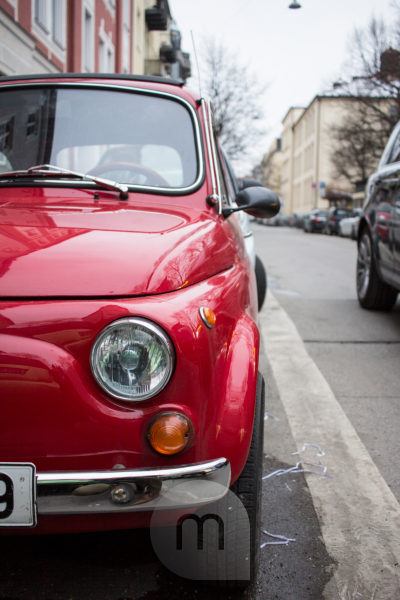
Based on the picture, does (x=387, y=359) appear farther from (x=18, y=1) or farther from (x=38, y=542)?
(x=18, y=1)

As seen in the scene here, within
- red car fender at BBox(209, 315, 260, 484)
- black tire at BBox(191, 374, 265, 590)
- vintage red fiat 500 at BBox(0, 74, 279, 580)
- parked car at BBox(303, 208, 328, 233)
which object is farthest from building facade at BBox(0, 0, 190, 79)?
parked car at BBox(303, 208, 328, 233)

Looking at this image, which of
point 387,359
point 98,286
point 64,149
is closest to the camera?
point 98,286

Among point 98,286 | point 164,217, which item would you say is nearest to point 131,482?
point 98,286

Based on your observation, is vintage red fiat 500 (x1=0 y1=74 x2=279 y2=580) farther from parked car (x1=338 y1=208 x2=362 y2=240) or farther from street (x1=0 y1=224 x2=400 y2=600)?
parked car (x1=338 y1=208 x2=362 y2=240)

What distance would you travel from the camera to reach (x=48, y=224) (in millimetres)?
2033

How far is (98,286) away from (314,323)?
4.54 m

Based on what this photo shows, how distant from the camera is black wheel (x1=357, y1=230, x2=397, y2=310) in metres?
6.17

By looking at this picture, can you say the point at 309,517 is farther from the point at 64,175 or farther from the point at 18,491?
the point at 64,175

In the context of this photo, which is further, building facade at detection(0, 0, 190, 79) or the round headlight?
building facade at detection(0, 0, 190, 79)

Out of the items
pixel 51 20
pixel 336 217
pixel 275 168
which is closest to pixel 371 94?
pixel 336 217

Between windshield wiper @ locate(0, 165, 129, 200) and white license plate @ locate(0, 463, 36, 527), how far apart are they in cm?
129

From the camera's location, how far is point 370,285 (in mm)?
6266

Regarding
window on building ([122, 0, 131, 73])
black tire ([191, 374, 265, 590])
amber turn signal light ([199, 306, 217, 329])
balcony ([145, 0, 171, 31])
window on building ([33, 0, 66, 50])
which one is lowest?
black tire ([191, 374, 265, 590])

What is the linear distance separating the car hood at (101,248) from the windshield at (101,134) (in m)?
0.44
